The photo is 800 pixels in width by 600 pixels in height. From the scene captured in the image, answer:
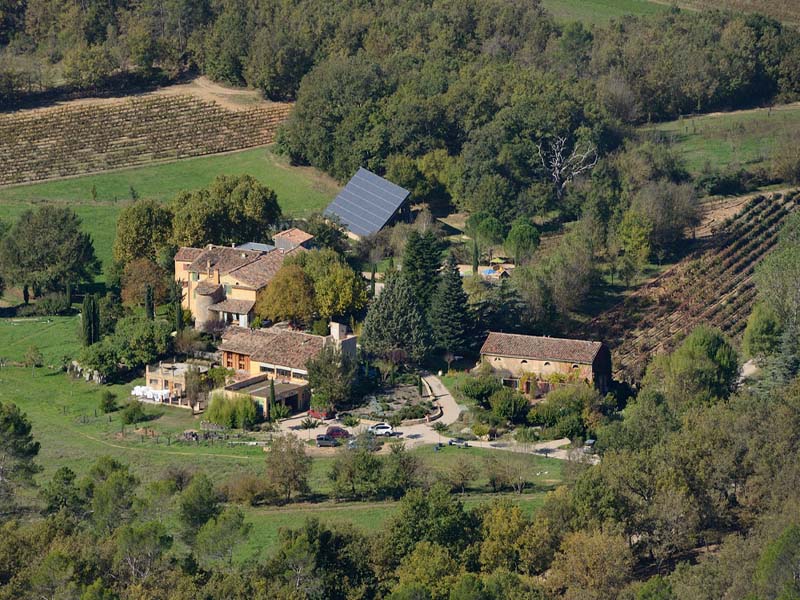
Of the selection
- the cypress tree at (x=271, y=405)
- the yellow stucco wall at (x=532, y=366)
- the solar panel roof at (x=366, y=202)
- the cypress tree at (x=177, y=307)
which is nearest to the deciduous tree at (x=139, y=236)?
the cypress tree at (x=177, y=307)

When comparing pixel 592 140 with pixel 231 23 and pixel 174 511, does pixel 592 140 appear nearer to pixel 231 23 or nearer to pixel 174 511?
pixel 231 23

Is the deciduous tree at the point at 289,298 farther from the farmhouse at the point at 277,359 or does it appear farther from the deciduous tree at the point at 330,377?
the deciduous tree at the point at 330,377

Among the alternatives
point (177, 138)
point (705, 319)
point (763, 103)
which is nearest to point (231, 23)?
point (177, 138)

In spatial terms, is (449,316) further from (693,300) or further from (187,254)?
(187,254)

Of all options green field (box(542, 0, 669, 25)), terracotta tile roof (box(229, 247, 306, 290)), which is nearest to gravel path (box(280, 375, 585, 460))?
terracotta tile roof (box(229, 247, 306, 290))

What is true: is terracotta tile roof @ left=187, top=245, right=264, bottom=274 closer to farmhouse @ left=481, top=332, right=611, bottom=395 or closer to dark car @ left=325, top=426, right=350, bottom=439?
farmhouse @ left=481, top=332, right=611, bottom=395

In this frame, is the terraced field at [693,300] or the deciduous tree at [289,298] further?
the terraced field at [693,300]

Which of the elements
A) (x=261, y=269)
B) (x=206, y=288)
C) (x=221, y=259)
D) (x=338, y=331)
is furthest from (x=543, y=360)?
(x=221, y=259)
